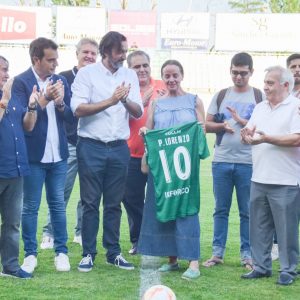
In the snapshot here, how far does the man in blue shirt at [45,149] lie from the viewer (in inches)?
271

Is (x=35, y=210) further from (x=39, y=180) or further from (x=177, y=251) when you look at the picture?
(x=177, y=251)

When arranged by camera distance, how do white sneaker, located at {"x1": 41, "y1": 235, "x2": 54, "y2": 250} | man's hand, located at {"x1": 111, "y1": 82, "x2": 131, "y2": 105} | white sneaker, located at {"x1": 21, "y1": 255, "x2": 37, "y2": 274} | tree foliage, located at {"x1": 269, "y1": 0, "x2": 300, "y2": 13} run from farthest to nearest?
tree foliage, located at {"x1": 269, "y1": 0, "x2": 300, "y2": 13}
white sneaker, located at {"x1": 41, "y1": 235, "x2": 54, "y2": 250}
white sneaker, located at {"x1": 21, "y1": 255, "x2": 37, "y2": 274}
man's hand, located at {"x1": 111, "y1": 82, "x2": 131, "y2": 105}

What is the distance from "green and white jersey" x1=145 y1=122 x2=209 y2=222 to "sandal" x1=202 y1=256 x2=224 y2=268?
2.25 ft

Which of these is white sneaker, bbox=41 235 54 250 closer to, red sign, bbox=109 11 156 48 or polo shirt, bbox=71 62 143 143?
polo shirt, bbox=71 62 143 143

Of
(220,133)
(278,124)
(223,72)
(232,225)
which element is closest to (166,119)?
(220,133)

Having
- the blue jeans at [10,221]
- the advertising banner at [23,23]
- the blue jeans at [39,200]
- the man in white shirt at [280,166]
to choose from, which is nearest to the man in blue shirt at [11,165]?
the blue jeans at [10,221]

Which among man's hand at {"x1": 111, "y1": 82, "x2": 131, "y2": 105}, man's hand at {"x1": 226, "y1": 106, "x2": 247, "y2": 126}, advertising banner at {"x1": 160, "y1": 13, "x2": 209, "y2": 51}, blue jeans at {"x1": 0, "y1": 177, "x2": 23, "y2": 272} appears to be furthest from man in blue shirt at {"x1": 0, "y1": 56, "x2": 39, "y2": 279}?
advertising banner at {"x1": 160, "y1": 13, "x2": 209, "y2": 51}

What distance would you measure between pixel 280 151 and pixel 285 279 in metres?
1.12

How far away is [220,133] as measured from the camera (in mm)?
7359

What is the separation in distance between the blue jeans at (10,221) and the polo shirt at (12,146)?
13cm

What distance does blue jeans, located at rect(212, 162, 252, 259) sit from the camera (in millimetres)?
7297

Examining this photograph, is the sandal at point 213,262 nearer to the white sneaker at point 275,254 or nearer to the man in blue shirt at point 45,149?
the white sneaker at point 275,254

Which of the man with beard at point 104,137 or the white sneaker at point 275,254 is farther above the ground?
the man with beard at point 104,137

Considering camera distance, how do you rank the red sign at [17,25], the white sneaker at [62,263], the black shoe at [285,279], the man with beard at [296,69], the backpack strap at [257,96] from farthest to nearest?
the red sign at [17,25] < the man with beard at [296,69] < the backpack strap at [257,96] < the white sneaker at [62,263] < the black shoe at [285,279]
